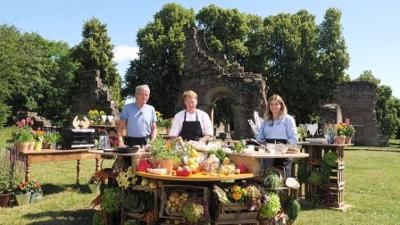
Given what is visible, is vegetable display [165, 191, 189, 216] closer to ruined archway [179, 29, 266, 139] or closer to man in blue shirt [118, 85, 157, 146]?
man in blue shirt [118, 85, 157, 146]

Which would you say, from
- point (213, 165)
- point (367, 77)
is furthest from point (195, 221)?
point (367, 77)

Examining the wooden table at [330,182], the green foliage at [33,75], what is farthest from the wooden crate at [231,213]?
the green foliage at [33,75]

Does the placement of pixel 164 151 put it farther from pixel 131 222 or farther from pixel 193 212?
pixel 131 222

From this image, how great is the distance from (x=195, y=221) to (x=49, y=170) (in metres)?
8.09

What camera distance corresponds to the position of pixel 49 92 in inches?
1652

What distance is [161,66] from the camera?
33219 millimetres

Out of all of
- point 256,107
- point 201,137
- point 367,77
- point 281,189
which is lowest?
point 281,189

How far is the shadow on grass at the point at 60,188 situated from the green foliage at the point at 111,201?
3355 mm

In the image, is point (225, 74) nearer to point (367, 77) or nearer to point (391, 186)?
point (391, 186)

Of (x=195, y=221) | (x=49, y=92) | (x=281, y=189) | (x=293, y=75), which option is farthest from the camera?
(x=49, y=92)

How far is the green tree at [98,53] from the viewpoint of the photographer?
36.8 meters

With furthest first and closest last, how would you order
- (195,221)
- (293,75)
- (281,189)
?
(293,75), (281,189), (195,221)

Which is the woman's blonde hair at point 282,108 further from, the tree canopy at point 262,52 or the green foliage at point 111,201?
the tree canopy at point 262,52

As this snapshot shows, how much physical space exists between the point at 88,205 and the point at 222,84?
52.6 feet
